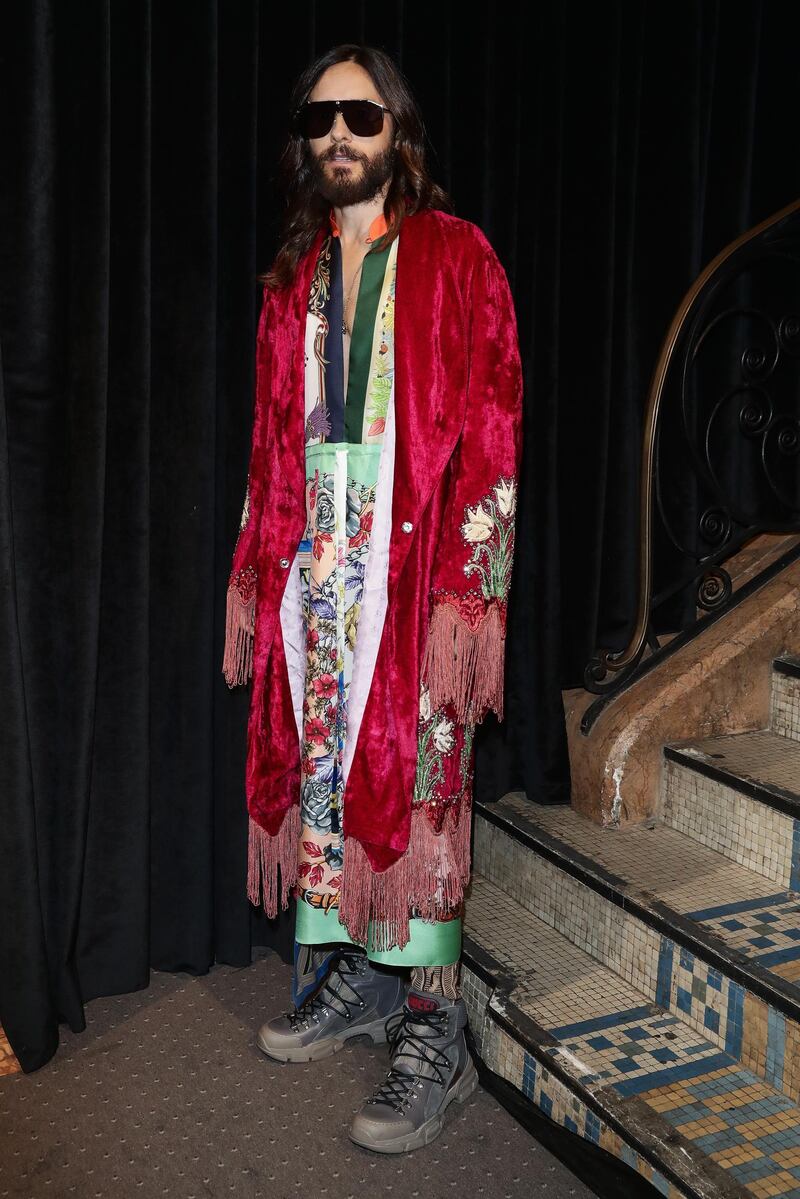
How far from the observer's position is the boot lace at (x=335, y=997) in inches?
86.7

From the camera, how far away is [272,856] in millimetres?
2162

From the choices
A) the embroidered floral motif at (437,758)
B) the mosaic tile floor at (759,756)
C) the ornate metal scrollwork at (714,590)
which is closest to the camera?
the embroidered floral motif at (437,758)

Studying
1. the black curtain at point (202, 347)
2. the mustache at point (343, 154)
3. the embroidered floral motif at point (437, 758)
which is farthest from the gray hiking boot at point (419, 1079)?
the mustache at point (343, 154)

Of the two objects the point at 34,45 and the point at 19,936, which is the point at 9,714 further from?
the point at 34,45

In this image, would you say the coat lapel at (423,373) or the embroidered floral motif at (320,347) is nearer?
the coat lapel at (423,373)

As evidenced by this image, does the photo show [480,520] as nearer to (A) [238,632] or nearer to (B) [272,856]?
(A) [238,632]

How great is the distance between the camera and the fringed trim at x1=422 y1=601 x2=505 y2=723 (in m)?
1.86

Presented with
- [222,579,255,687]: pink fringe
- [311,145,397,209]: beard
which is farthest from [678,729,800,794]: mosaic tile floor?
[311,145,397,209]: beard

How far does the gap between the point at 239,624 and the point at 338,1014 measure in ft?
2.63

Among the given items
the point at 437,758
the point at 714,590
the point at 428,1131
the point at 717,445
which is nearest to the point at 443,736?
the point at 437,758

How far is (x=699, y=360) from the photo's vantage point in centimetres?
294

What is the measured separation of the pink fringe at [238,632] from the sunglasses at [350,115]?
2.73 ft

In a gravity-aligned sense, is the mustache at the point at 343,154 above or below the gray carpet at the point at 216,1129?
above

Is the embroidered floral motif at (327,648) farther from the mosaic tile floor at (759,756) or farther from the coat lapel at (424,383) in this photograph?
the mosaic tile floor at (759,756)
